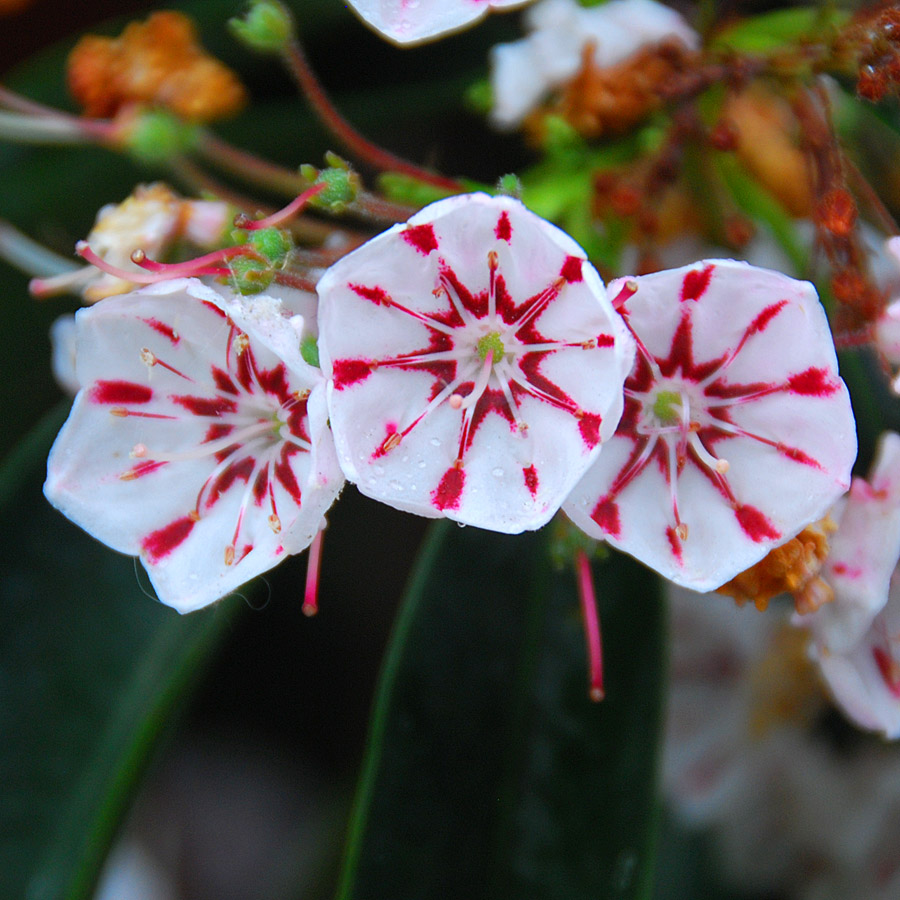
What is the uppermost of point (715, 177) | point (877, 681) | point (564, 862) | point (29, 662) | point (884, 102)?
point (884, 102)

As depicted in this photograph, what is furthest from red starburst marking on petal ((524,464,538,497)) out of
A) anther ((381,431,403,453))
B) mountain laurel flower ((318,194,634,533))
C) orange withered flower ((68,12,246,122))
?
orange withered flower ((68,12,246,122))

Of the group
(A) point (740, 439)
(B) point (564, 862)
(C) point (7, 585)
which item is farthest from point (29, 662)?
(A) point (740, 439)

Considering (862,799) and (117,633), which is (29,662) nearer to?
(117,633)

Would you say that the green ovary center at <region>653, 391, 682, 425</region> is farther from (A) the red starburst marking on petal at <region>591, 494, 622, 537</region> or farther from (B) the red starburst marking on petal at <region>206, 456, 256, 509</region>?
(B) the red starburst marking on petal at <region>206, 456, 256, 509</region>

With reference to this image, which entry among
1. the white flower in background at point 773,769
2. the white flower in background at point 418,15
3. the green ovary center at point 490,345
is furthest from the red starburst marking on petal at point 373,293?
the white flower in background at point 773,769

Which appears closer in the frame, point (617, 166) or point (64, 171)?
point (617, 166)

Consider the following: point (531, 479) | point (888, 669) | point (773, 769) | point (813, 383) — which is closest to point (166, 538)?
point (531, 479)
